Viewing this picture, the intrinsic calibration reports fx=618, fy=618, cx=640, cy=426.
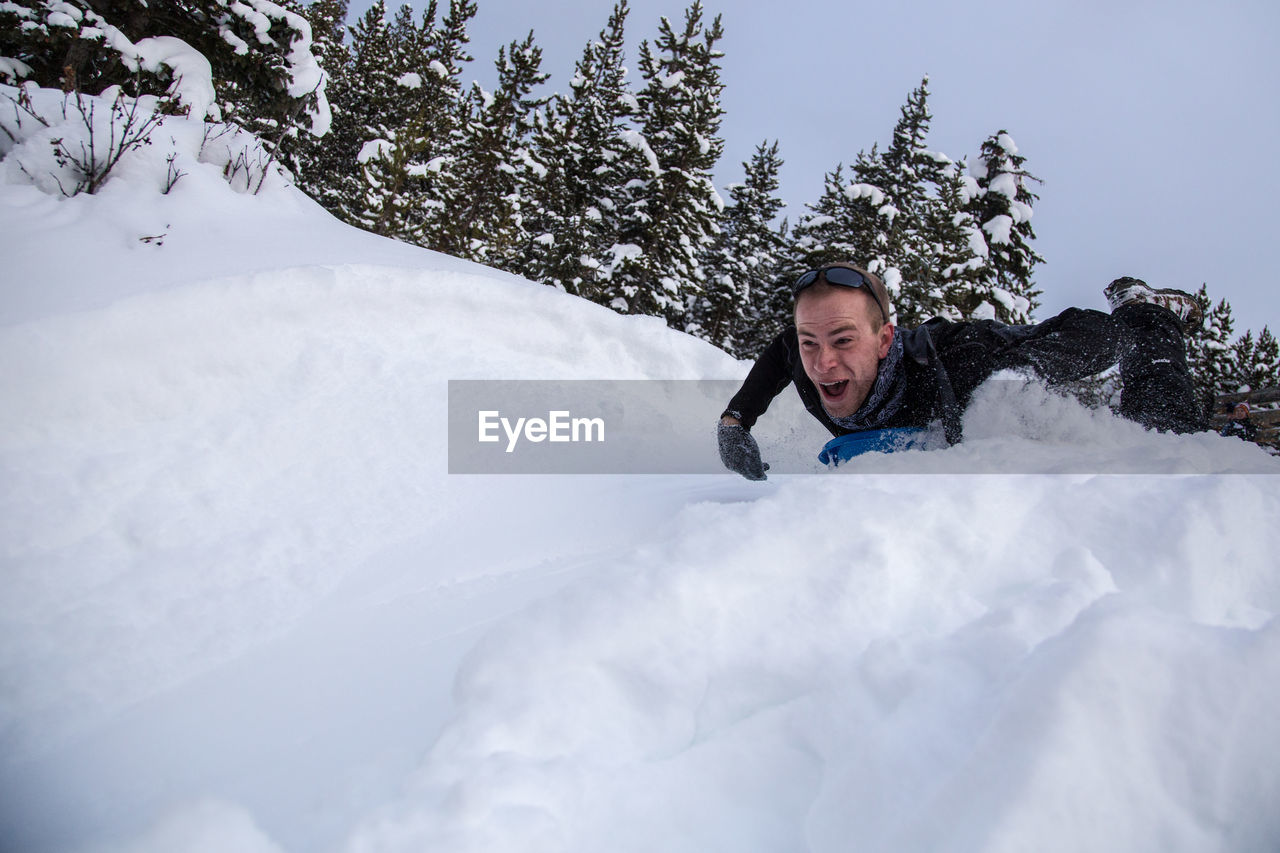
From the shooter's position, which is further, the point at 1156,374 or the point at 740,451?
the point at 740,451

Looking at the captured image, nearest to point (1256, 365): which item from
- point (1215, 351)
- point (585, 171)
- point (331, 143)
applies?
point (1215, 351)

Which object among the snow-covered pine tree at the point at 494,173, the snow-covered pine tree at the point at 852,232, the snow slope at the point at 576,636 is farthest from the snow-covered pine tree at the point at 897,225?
the snow slope at the point at 576,636

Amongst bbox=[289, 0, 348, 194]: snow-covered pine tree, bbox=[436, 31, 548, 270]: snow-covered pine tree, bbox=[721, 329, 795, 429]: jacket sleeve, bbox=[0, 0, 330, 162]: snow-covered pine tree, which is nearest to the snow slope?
bbox=[721, 329, 795, 429]: jacket sleeve

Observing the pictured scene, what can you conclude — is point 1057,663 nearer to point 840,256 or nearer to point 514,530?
point 514,530

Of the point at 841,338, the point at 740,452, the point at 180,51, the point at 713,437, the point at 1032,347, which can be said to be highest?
the point at 180,51

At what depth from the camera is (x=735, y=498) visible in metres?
2.62

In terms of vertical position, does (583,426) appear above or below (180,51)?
below

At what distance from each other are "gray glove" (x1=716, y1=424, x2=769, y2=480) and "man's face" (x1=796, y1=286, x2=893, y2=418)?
45 cm

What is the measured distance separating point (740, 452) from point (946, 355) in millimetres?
1070

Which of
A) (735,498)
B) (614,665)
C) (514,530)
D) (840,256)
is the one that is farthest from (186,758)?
(840,256)

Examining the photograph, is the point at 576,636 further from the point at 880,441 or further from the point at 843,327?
the point at 880,441

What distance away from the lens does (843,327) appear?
274 cm

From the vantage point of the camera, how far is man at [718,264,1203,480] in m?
2.59

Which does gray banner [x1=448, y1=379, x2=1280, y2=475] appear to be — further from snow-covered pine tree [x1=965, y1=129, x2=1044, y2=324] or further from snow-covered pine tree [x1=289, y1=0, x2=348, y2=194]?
snow-covered pine tree [x1=289, y1=0, x2=348, y2=194]
